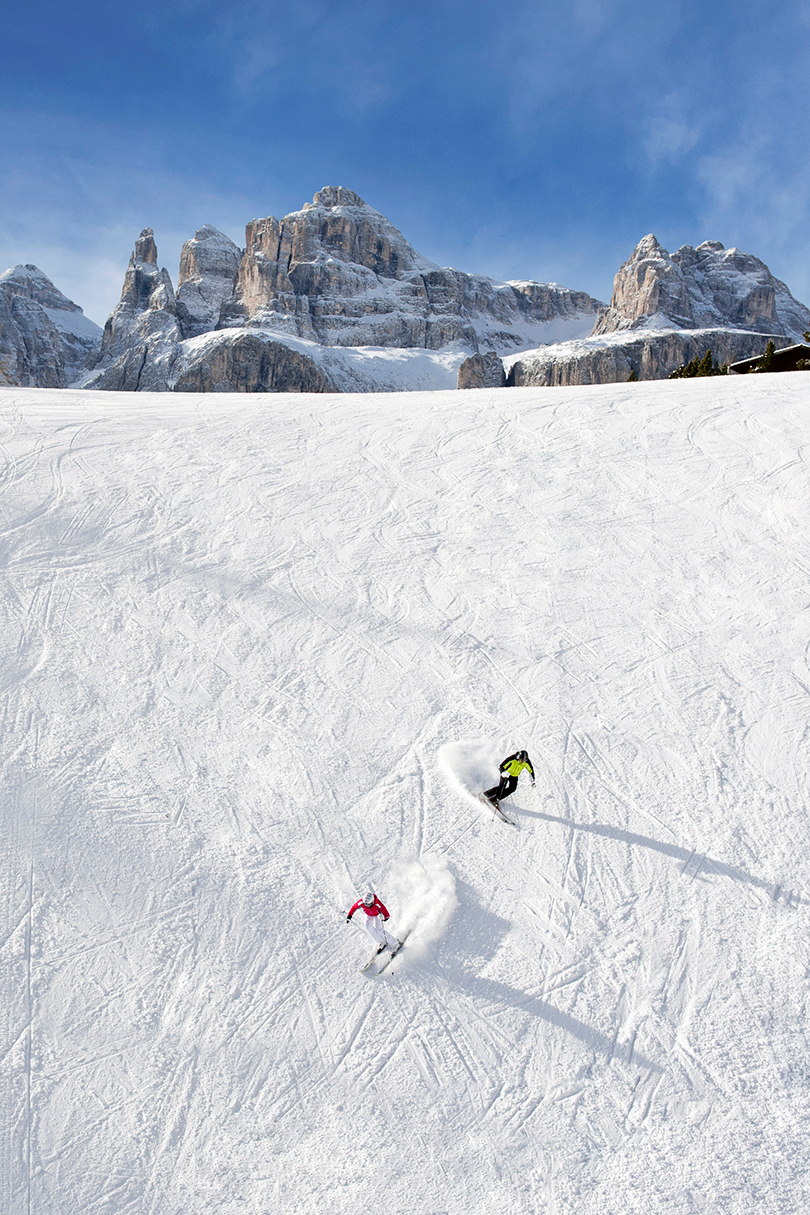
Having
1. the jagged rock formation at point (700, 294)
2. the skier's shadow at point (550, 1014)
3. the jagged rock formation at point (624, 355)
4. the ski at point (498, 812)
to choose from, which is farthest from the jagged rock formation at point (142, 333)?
the skier's shadow at point (550, 1014)

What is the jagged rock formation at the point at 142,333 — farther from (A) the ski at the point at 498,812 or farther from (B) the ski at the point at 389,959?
(B) the ski at the point at 389,959

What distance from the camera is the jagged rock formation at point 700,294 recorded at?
5290 inches

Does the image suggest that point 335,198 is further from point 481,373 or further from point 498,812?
point 498,812

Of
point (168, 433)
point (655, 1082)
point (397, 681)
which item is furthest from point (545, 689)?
point (168, 433)

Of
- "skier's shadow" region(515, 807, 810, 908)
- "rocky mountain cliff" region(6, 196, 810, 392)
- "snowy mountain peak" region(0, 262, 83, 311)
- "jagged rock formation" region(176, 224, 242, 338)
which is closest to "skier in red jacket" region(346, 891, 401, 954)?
"skier's shadow" region(515, 807, 810, 908)

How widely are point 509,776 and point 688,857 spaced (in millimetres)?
1900

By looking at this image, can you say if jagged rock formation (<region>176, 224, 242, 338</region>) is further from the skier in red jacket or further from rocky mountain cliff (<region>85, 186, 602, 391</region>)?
the skier in red jacket

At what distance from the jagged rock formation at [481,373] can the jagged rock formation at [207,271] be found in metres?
74.5

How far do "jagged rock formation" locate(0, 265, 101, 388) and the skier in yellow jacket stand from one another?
464 ft

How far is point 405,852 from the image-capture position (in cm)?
625

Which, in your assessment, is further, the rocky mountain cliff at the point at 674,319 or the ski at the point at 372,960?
the rocky mountain cliff at the point at 674,319

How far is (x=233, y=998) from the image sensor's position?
513 centimetres

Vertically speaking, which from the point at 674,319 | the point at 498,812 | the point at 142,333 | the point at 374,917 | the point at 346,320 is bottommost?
the point at 374,917

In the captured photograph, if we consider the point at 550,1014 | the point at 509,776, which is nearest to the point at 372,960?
the point at 550,1014
